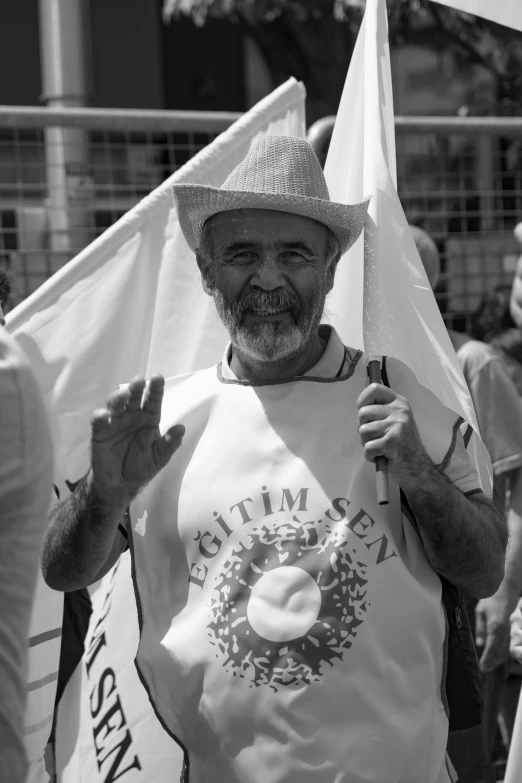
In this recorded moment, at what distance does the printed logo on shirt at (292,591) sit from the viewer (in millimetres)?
2455

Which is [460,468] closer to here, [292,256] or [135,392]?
[292,256]

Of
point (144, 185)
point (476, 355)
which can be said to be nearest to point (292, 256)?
point (476, 355)

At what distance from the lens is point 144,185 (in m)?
5.01

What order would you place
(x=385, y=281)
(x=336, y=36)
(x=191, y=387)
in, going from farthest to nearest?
(x=336, y=36) → (x=385, y=281) → (x=191, y=387)

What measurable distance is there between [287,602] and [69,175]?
2.68m

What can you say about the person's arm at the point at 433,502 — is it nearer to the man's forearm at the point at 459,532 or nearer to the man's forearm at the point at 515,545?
the man's forearm at the point at 459,532

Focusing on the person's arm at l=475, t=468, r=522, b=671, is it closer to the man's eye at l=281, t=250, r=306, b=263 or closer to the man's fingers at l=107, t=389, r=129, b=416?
the man's eye at l=281, t=250, r=306, b=263

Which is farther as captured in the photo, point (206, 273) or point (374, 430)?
point (206, 273)

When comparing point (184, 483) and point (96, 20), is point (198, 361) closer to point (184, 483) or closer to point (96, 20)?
point (184, 483)

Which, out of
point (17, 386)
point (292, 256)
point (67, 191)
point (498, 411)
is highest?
point (67, 191)

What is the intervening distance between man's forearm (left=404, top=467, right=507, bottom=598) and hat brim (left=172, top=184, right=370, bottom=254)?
2.20 ft

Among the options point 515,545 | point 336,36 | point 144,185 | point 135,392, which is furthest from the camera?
point 336,36

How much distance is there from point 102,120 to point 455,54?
846 centimetres

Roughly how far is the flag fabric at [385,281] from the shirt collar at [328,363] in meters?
0.11
